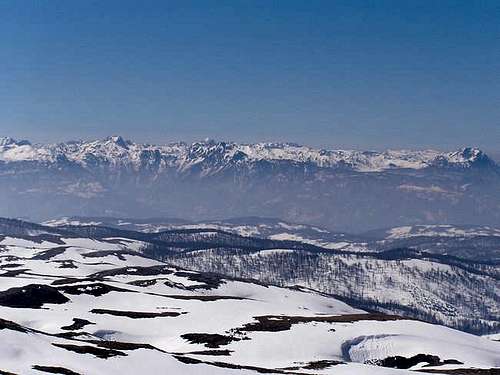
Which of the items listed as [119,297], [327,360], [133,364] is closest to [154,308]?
[119,297]

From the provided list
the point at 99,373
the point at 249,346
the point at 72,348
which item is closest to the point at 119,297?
the point at 249,346

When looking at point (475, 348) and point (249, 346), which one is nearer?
point (249, 346)

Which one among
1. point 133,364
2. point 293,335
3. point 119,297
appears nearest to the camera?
point 133,364

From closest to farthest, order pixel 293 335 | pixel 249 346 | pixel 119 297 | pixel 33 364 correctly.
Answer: pixel 33 364, pixel 249 346, pixel 293 335, pixel 119 297

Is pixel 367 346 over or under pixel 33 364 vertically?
under

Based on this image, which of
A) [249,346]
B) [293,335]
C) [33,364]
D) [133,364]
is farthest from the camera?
[293,335]

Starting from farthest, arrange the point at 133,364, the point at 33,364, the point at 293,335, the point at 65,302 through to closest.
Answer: the point at 65,302 < the point at 293,335 < the point at 133,364 < the point at 33,364

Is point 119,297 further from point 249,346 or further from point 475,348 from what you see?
point 475,348

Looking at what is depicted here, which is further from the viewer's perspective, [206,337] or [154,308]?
[154,308]

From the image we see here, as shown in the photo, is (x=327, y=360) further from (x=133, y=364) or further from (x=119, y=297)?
(x=119, y=297)
